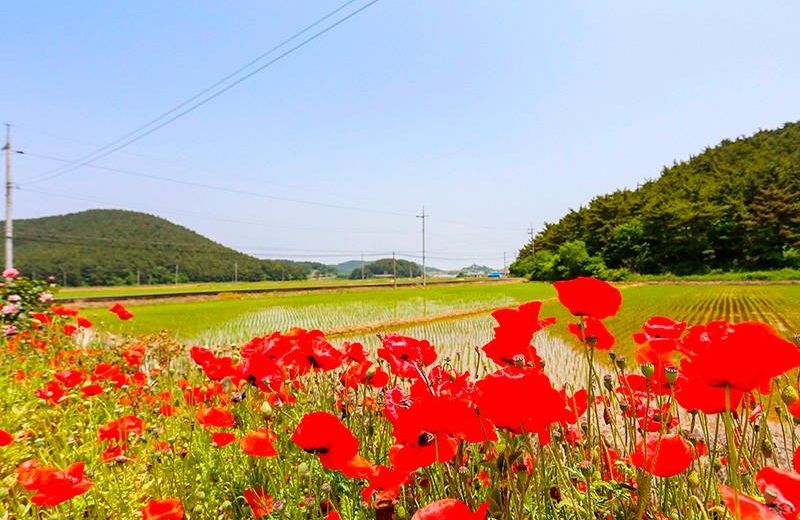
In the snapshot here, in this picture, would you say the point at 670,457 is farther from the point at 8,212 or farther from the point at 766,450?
the point at 8,212

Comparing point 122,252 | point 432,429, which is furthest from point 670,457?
point 122,252

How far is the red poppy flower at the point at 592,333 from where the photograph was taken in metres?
1.16

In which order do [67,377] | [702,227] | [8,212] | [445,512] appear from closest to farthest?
[445,512] < [67,377] < [8,212] < [702,227]

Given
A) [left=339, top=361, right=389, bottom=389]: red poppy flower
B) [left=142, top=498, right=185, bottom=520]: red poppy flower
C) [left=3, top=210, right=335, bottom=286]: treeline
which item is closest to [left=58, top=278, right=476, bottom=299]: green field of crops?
[left=3, top=210, right=335, bottom=286]: treeline

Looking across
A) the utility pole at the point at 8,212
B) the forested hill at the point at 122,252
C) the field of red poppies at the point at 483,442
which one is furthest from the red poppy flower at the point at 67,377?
the forested hill at the point at 122,252

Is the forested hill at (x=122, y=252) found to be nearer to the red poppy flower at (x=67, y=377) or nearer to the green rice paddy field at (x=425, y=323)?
the green rice paddy field at (x=425, y=323)

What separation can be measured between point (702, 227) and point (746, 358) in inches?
1792

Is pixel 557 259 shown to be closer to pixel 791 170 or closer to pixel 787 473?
pixel 791 170

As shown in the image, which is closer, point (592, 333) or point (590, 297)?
point (590, 297)

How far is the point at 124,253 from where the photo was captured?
67250 millimetres

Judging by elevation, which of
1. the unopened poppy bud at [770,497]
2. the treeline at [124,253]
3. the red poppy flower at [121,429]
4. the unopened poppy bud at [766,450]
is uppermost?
the treeline at [124,253]

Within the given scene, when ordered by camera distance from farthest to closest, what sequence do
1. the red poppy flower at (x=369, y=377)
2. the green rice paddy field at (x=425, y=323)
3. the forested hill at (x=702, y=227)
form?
the forested hill at (x=702, y=227)
the green rice paddy field at (x=425, y=323)
the red poppy flower at (x=369, y=377)

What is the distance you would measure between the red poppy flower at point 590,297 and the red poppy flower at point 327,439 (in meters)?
0.60

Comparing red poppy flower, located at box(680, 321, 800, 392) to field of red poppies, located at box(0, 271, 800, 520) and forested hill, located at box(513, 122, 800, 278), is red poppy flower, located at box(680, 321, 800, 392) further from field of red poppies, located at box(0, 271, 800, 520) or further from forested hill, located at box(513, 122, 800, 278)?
forested hill, located at box(513, 122, 800, 278)
